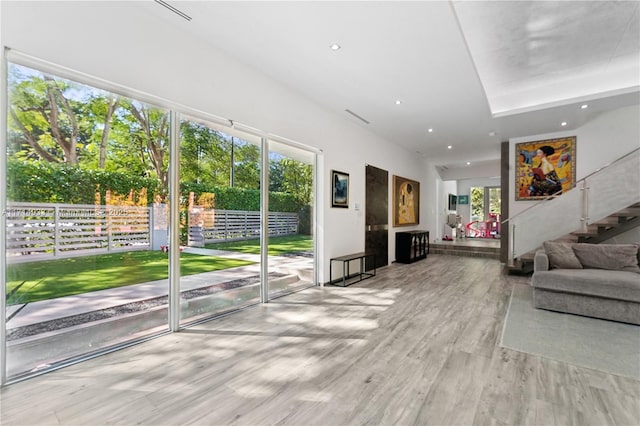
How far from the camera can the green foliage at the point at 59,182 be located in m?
2.27

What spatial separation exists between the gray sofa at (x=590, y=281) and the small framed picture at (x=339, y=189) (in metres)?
3.37

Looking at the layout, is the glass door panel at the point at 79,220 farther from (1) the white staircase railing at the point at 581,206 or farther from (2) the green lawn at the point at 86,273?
(1) the white staircase railing at the point at 581,206

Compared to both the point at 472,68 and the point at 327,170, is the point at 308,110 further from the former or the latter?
the point at 472,68

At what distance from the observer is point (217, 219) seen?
12.3 ft

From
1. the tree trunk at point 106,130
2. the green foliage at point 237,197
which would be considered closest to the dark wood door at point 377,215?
the green foliage at point 237,197

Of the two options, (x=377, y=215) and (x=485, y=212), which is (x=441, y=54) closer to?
(x=377, y=215)

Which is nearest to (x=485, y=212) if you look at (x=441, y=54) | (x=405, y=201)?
(x=405, y=201)

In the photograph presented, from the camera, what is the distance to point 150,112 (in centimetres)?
308

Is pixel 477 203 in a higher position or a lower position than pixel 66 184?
higher

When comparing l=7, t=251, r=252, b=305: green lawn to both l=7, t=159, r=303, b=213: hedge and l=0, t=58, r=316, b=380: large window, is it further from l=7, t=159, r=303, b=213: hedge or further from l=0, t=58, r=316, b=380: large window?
l=7, t=159, r=303, b=213: hedge

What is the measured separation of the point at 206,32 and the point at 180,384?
352cm

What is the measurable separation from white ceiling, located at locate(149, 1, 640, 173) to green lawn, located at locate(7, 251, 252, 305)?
101 inches

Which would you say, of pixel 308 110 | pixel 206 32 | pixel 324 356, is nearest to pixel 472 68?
pixel 308 110

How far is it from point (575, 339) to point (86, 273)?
5.10 meters
